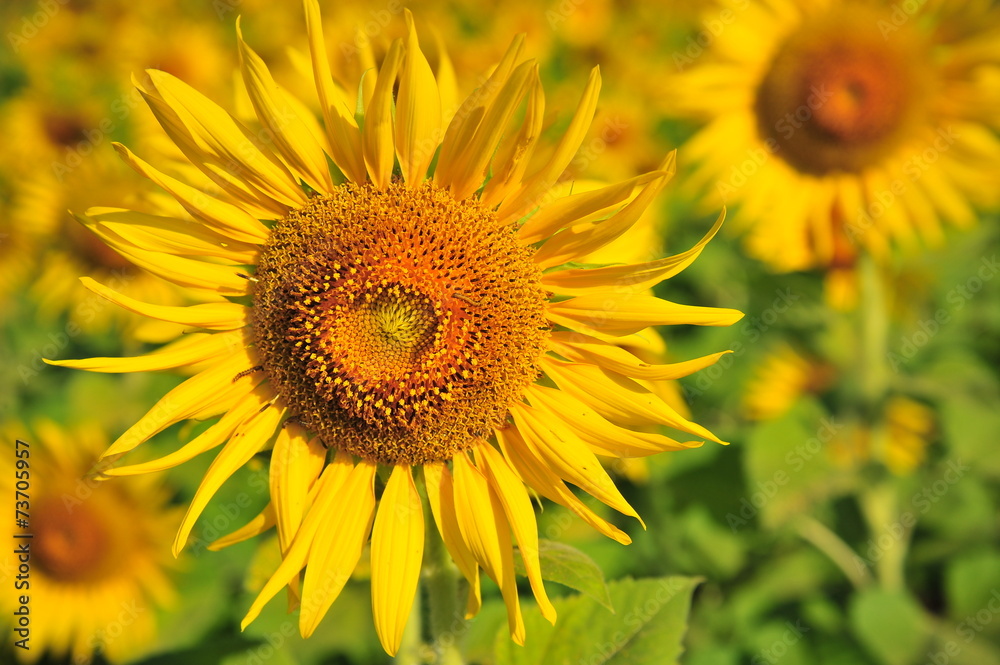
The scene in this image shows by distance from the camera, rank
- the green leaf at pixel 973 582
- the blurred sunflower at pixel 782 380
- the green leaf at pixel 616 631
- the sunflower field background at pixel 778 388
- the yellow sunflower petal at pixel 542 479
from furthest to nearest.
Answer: the blurred sunflower at pixel 782 380, the green leaf at pixel 973 582, the sunflower field background at pixel 778 388, the green leaf at pixel 616 631, the yellow sunflower petal at pixel 542 479

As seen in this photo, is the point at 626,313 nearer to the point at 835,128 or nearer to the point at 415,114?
the point at 415,114

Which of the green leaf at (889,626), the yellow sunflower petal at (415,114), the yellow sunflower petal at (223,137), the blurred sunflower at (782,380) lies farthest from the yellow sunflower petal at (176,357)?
the blurred sunflower at (782,380)

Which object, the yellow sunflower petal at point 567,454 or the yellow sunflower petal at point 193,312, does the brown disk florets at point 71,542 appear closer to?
the yellow sunflower petal at point 193,312

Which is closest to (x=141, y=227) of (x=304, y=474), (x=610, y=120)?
(x=304, y=474)

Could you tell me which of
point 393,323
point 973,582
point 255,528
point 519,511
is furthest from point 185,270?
point 973,582

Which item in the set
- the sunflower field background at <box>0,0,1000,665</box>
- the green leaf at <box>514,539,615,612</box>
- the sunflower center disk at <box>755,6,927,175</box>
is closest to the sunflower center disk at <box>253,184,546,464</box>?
the green leaf at <box>514,539,615,612</box>

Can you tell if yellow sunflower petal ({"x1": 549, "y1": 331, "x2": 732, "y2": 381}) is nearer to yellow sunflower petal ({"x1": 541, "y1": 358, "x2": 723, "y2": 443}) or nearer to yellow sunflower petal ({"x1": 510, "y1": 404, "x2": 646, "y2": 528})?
yellow sunflower petal ({"x1": 541, "y1": 358, "x2": 723, "y2": 443})

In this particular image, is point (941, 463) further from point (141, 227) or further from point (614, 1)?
point (614, 1)
